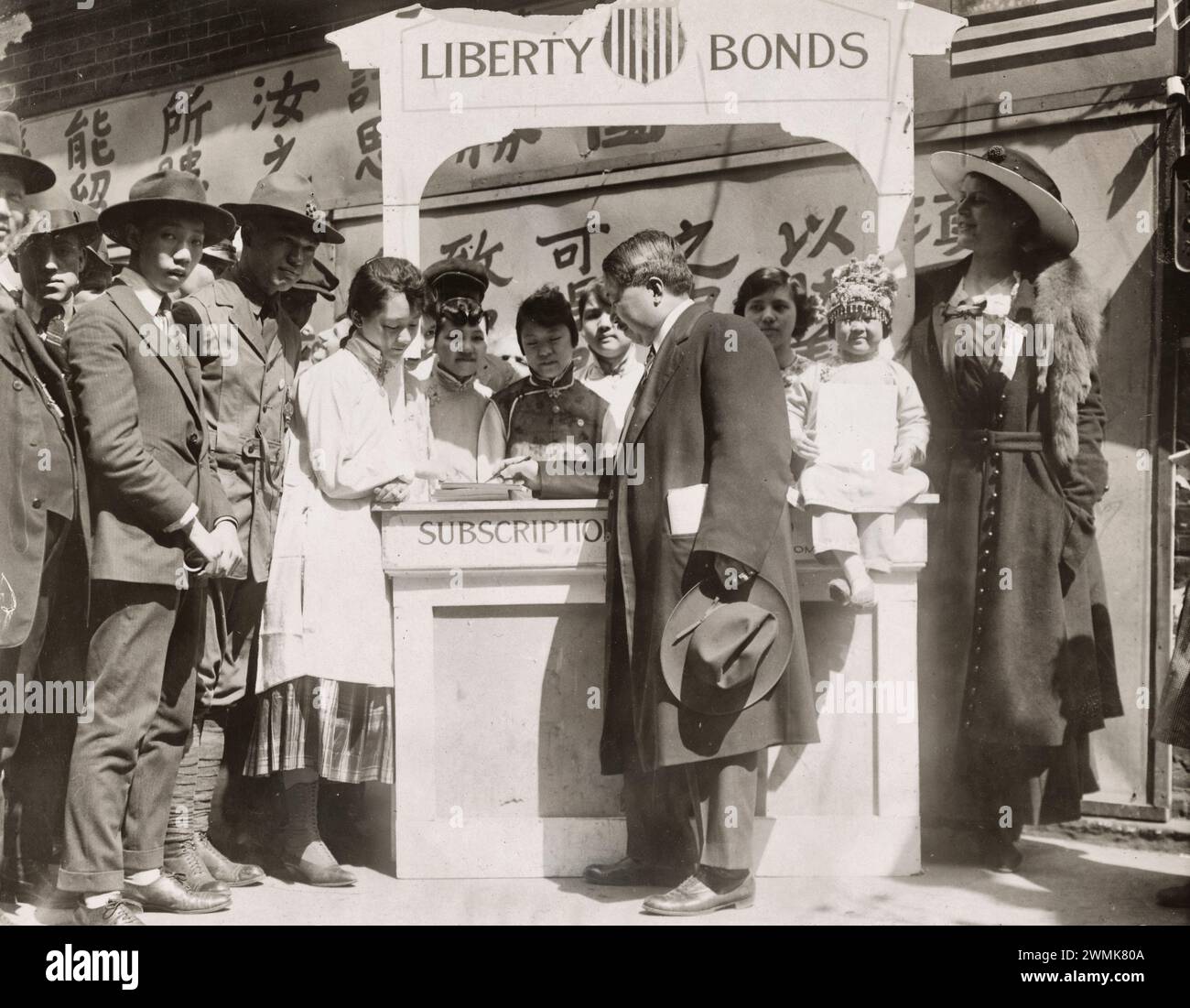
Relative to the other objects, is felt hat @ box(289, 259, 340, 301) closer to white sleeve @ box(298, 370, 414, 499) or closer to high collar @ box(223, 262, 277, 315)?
high collar @ box(223, 262, 277, 315)

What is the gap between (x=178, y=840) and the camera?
14.0 ft

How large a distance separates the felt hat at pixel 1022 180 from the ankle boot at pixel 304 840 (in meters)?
3.14

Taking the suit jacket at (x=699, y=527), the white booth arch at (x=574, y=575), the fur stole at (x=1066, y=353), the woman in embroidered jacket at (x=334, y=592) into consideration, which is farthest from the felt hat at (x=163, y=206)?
the fur stole at (x=1066, y=353)

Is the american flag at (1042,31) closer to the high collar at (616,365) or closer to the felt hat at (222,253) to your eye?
the high collar at (616,365)

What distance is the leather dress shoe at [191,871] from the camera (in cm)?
423

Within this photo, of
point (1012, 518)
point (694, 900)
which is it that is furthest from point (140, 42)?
point (694, 900)

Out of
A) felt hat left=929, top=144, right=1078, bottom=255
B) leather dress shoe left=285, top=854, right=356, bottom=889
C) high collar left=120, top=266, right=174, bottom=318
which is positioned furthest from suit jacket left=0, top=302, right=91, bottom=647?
felt hat left=929, top=144, right=1078, bottom=255

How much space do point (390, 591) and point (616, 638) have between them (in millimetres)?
825

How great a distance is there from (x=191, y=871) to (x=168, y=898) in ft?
0.60

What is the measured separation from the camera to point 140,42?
6.97m

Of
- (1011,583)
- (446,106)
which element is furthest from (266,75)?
(1011,583)

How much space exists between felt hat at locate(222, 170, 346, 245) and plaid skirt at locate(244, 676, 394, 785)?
1.56 m

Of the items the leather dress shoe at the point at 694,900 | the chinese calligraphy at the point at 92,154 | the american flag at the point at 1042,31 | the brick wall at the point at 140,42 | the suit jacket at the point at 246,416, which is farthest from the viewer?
the chinese calligraphy at the point at 92,154
